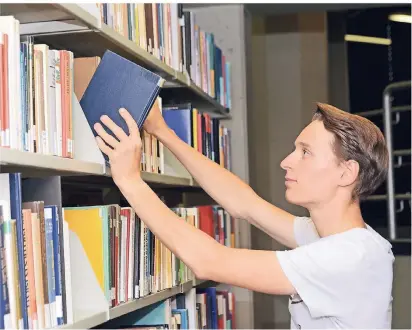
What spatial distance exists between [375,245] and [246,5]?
7.55 feet

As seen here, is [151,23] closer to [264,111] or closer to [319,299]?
[319,299]

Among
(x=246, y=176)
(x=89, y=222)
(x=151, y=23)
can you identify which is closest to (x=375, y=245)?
(x=89, y=222)

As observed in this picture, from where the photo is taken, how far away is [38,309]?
149 cm

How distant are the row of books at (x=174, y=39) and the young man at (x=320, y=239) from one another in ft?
1.56

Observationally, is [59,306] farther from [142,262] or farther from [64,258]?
[142,262]

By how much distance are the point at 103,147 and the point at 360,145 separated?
2.16 feet

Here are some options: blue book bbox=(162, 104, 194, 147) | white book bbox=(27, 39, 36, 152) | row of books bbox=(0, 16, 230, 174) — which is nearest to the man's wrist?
row of books bbox=(0, 16, 230, 174)

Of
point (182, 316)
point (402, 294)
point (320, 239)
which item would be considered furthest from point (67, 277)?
point (402, 294)

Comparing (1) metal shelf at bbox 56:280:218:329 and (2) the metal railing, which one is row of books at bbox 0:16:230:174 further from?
(2) the metal railing

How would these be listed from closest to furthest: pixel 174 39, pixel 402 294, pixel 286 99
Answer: pixel 174 39 < pixel 402 294 < pixel 286 99

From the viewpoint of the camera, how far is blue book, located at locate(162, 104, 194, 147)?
2650 mm

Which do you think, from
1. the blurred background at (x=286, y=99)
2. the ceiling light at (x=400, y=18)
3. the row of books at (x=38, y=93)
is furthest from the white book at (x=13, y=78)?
the ceiling light at (x=400, y=18)

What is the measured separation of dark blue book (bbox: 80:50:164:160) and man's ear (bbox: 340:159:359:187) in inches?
20.6

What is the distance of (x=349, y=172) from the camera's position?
1.91 m
